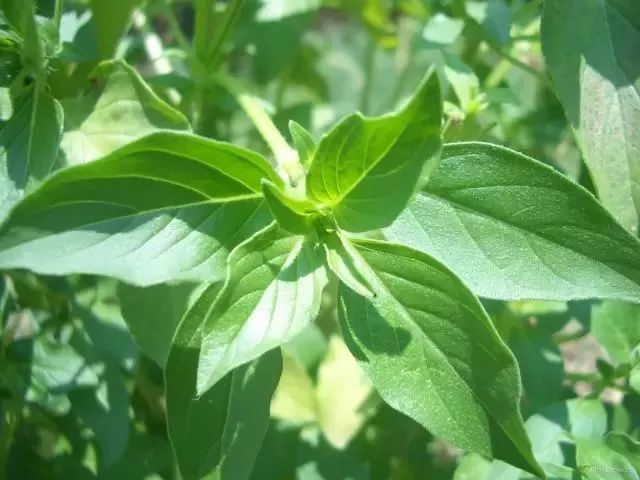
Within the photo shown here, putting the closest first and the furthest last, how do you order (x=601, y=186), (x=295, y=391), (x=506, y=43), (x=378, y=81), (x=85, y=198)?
(x=85, y=198) < (x=601, y=186) < (x=506, y=43) < (x=295, y=391) < (x=378, y=81)

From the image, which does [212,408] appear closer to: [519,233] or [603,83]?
[519,233]

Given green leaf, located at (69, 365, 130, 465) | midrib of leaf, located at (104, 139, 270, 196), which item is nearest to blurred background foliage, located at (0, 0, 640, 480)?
green leaf, located at (69, 365, 130, 465)

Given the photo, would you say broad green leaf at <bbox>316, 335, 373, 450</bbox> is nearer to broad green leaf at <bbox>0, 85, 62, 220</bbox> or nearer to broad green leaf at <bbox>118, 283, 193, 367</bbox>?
broad green leaf at <bbox>118, 283, 193, 367</bbox>

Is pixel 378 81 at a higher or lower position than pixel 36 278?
lower

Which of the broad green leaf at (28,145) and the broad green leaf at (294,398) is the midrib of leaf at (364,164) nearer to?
the broad green leaf at (28,145)

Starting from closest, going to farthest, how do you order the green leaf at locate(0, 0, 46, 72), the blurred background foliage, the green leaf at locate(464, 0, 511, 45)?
the green leaf at locate(0, 0, 46, 72) < the blurred background foliage < the green leaf at locate(464, 0, 511, 45)

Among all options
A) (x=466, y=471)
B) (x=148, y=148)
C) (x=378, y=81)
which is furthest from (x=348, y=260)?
(x=378, y=81)

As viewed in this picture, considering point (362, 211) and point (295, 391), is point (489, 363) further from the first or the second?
point (295, 391)
